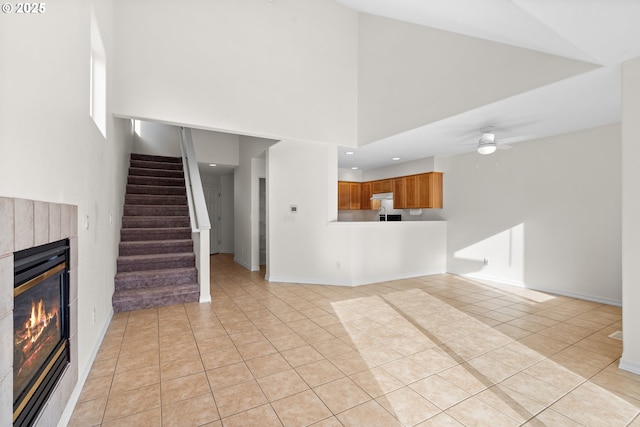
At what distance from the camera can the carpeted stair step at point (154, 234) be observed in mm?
4695

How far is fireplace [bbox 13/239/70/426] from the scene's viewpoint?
49.0 inches

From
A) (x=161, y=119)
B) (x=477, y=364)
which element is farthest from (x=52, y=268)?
(x=477, y=364)

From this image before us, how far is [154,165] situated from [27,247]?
5.93 metres

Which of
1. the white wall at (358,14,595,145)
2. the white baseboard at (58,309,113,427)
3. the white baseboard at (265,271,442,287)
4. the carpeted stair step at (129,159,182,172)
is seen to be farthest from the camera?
the carpeted stair step at (129,159,182,172)

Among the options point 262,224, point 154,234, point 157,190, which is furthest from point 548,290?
point 157,190

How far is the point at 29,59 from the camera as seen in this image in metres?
1.34

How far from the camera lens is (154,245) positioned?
464cm

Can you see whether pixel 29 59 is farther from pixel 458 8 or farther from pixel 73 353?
pixel 458 8

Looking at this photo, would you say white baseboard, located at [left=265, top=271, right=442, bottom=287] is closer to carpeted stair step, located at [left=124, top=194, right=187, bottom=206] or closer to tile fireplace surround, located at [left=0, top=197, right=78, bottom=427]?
carpeted stair step, located at [left=124, top=194, right=187, bottom=206]

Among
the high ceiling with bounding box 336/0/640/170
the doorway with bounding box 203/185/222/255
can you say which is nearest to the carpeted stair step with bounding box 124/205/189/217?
the doorway with bounding box 203/185/222/255

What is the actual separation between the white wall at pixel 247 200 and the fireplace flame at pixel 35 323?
14.6 ft

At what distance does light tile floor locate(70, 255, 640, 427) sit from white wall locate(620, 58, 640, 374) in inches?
8.9

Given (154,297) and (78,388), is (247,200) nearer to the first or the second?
(154,297)

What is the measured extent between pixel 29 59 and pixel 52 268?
41.0 inches
